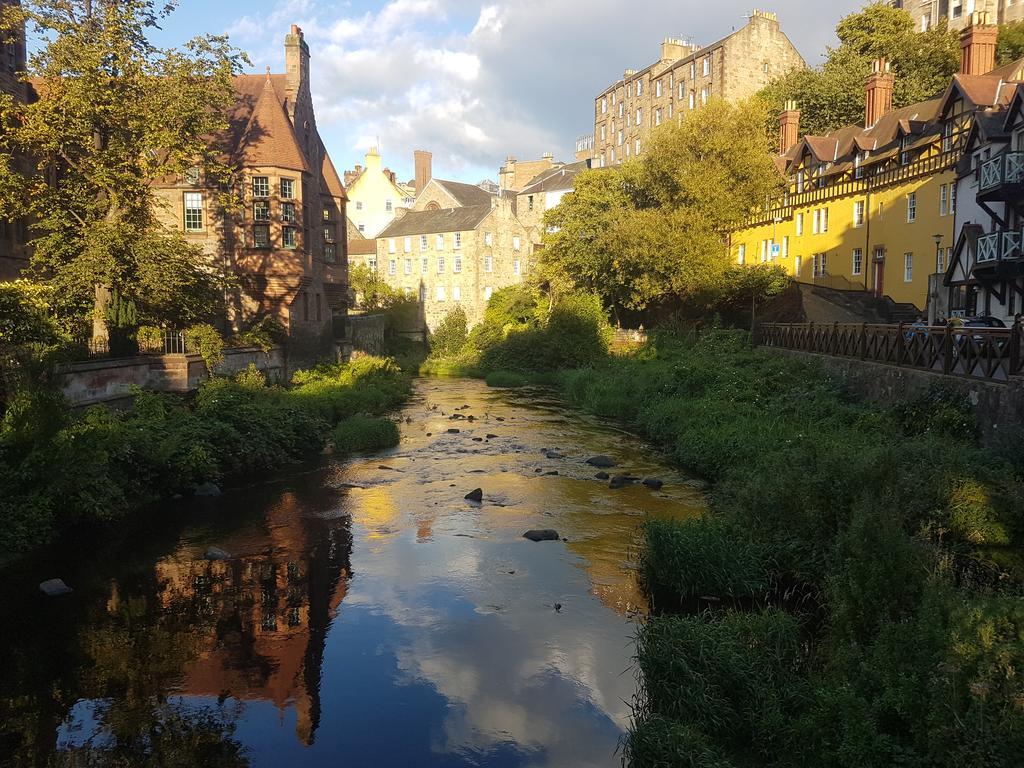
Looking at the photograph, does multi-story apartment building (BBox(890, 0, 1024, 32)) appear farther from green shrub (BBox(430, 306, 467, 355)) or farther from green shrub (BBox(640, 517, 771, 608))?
green shrub (BBox(640, 517, 771, 608))

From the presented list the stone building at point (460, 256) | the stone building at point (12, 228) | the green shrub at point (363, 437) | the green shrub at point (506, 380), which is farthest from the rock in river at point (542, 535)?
the stone building at point (460, 256)

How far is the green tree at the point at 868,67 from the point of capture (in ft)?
169

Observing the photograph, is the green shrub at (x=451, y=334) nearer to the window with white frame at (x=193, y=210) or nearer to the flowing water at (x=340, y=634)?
the window with white frame at (x=193, y=210)

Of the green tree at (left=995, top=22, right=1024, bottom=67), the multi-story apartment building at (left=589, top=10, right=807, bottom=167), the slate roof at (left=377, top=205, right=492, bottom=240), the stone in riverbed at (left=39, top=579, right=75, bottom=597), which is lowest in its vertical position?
the stone in riverbed at (left=39, top=579, right=75, bottom=597)

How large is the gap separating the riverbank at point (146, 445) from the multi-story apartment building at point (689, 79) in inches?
1616

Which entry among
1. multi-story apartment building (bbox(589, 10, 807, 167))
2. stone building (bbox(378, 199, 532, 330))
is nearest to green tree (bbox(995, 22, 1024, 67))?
multi-story apartment building (bbox(589, 10, 807, 167))

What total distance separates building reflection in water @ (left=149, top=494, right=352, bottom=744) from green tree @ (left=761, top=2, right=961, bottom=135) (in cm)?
5025

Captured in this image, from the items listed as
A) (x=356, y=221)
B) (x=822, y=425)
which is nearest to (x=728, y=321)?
(x=822, y=425)

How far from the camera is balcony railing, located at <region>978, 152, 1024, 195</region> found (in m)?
26.0

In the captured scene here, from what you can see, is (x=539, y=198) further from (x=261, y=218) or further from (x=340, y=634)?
(x=340, y=634)

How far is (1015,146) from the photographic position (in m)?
28.1

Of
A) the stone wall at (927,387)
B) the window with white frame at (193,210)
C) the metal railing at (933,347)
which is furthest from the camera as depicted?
the window with white frame at (193,210)

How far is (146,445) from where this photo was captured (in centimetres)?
1767

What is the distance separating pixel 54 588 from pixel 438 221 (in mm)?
57968
